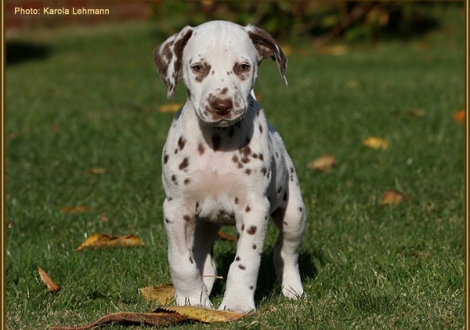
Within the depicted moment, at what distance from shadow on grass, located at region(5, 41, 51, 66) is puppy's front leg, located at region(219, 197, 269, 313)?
50.7 feet

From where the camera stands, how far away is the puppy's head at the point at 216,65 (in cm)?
444

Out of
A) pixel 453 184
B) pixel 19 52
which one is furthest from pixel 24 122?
pixel 19 52

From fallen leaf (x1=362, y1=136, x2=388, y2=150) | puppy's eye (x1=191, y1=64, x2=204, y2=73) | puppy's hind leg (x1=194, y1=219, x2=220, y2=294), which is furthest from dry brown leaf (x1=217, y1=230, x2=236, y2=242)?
fallen leaf (x1=362, y1=136, x2=388, y2=150)

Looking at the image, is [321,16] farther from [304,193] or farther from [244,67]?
[244,67]

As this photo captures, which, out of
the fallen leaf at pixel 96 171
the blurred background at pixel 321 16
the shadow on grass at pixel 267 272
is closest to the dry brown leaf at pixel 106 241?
the shadow on grass at pixel 267 272

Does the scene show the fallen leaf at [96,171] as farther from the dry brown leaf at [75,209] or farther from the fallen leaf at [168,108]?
the fallen leaf at [168,108]

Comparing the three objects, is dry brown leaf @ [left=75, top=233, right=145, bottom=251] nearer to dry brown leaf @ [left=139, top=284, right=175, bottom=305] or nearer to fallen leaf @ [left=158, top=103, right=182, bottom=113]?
dry brown leaf @ [left=139, top=284, right=175, bottom=305]

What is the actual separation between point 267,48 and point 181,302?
4.85ft

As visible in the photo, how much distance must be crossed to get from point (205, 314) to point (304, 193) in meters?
3.11

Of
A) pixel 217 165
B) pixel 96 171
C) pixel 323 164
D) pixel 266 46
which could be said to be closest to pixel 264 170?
pixel 217 165

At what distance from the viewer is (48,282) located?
5.25 m

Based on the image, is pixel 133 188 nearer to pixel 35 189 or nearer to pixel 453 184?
pixel 35 189

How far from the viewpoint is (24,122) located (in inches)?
420

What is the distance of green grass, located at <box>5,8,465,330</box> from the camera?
A: 15.6 feet
